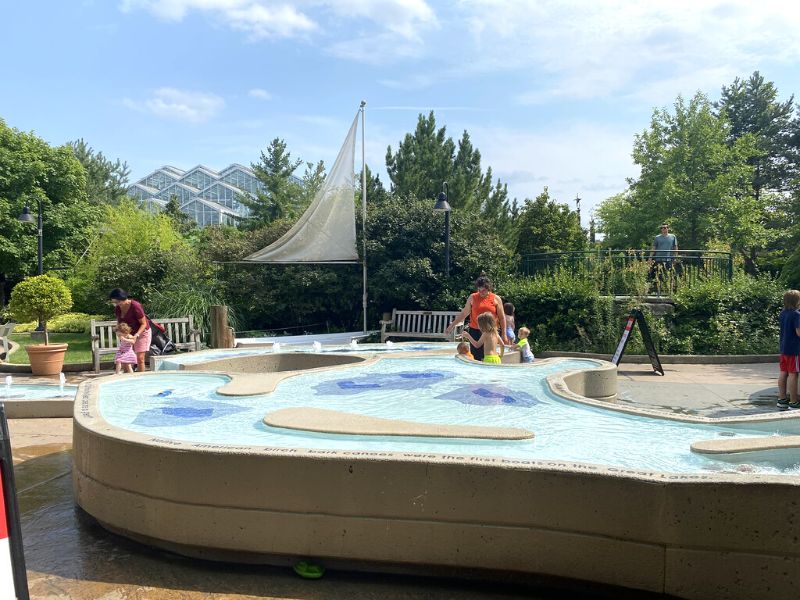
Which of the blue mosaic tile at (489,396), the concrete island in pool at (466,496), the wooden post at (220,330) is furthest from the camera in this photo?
the wooden post at (220,330)

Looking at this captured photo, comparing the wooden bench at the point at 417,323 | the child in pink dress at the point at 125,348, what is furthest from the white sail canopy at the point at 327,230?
the child in pink dress at the point at 125,348

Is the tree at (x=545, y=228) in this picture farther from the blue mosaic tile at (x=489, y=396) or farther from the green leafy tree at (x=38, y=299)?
the blue mosaic tile at (x=489, y=396)

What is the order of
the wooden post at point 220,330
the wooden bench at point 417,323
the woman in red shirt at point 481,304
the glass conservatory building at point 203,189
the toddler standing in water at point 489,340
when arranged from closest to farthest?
the toddler standing in water at point 489,340 → the woman in red shirt at point 481,304 → the wooden post at point 220,330 → the wooden bench at point 417,323 → the glass conservatory building at point 203,189

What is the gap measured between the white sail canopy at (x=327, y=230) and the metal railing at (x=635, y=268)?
548 cm

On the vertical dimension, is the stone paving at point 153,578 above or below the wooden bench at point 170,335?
below

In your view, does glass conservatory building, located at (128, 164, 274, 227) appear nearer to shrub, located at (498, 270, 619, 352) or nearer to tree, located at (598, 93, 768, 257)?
tree, located at (598, 93, 768, 257)

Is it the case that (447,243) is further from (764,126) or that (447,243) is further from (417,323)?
(764,126)

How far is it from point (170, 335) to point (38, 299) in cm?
307

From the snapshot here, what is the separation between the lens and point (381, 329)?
17141 millimetres

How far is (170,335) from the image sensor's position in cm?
1464

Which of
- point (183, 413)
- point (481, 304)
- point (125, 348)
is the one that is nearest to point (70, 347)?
point (125, 348)

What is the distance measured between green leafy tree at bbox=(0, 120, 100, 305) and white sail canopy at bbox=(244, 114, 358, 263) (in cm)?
2046

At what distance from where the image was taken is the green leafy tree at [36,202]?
104 feet

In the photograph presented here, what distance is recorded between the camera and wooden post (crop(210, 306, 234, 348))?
13367 millimetres
